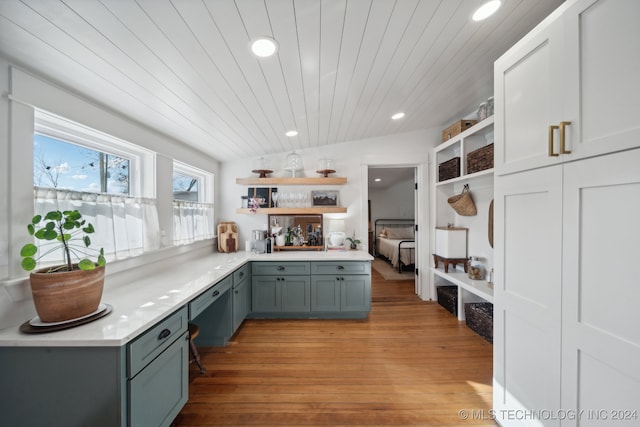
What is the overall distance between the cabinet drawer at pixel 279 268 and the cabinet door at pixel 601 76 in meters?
2.42

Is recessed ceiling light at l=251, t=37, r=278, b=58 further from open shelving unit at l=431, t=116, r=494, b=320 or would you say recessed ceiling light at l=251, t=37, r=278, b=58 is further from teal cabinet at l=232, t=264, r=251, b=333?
open shelving unit at l=431, t=116, r=494, b=320

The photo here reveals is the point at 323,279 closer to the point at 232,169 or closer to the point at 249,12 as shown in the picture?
the point at 232,169

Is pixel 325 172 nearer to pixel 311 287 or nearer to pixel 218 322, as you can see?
pixel 311 287

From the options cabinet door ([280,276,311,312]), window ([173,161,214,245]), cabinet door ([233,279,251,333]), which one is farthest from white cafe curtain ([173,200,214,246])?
cabinet door ([280,276,311,312])

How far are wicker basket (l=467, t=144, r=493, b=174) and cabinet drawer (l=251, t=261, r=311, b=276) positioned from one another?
219 centimetres

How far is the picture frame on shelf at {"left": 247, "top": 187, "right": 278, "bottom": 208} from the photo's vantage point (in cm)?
A: 342

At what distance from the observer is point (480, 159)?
2570mm

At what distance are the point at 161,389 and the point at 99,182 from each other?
1.52 metres

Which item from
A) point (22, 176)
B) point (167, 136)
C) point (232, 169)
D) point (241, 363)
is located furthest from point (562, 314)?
point (232, 169)

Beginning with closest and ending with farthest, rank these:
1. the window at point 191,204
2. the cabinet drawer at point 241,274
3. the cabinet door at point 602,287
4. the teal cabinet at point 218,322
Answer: the cabinet door at point 602,287
the teal cabinet at point 218,322
the cabinet drawer at point 241,274
the window at point 191,204

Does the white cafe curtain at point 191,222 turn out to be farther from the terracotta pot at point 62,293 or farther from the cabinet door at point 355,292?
the cabinet door at point 355,292

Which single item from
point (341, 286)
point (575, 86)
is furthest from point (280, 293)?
point (575, 86)

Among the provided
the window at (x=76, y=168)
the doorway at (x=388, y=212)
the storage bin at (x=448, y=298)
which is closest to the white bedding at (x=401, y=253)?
the doorway at (x=388, y=212)

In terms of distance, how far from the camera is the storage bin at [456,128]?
2.91m
